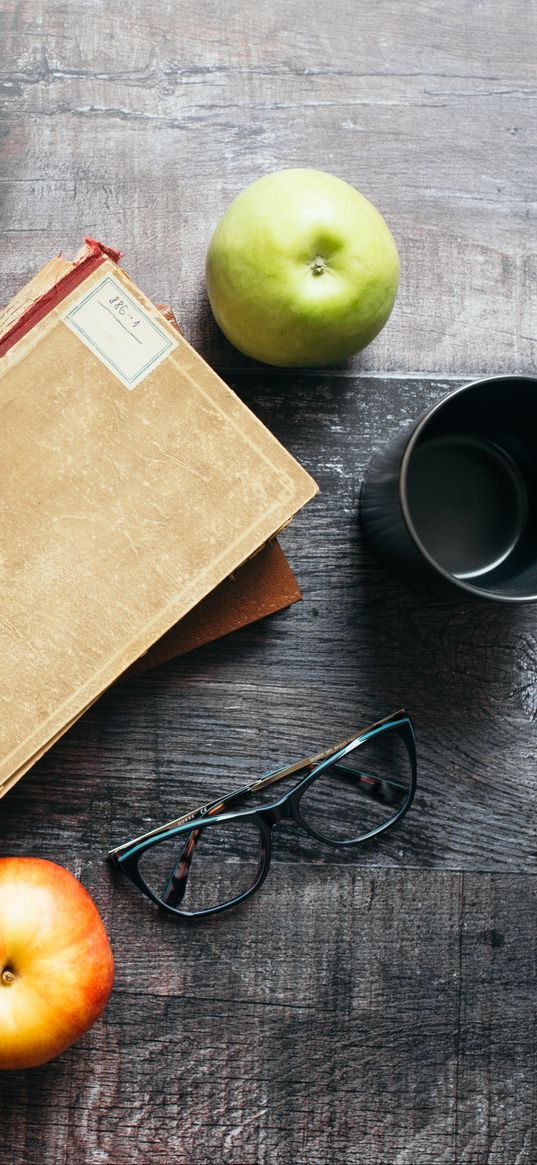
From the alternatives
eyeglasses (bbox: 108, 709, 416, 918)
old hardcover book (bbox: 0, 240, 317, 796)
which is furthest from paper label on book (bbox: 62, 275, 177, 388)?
eyeglasses (bbox: 108, 709, 416, 918)

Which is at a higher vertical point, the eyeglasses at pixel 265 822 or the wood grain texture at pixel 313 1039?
the eyeglasses at pixel 265 822

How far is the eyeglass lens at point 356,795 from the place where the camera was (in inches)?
27.4

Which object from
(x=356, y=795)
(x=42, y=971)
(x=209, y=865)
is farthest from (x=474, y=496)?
(x=42, y=971)

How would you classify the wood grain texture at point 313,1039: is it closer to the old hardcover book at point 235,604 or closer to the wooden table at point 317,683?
the wooden table at point 317,683

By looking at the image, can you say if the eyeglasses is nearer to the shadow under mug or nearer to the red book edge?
the shadow under mug

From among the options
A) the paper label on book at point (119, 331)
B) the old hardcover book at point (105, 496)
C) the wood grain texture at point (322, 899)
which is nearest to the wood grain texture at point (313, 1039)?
the wood grain texture at point (322, 899)

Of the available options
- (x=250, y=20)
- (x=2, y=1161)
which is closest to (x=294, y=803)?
(x=2, y=1161)

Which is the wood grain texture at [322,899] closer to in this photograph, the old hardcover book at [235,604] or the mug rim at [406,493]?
the old hardcover book at [235,604]

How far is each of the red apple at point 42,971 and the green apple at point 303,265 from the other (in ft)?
1.42

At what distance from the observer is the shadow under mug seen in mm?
621

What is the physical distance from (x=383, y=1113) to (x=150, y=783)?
32 centimetres

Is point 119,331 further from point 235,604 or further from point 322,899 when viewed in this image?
point 322,899

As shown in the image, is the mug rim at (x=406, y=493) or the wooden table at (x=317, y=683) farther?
the wooden table at (x=317, y=683)

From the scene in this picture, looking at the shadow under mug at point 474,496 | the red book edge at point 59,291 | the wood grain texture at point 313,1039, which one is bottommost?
the wood grain texture at point 313,1039
